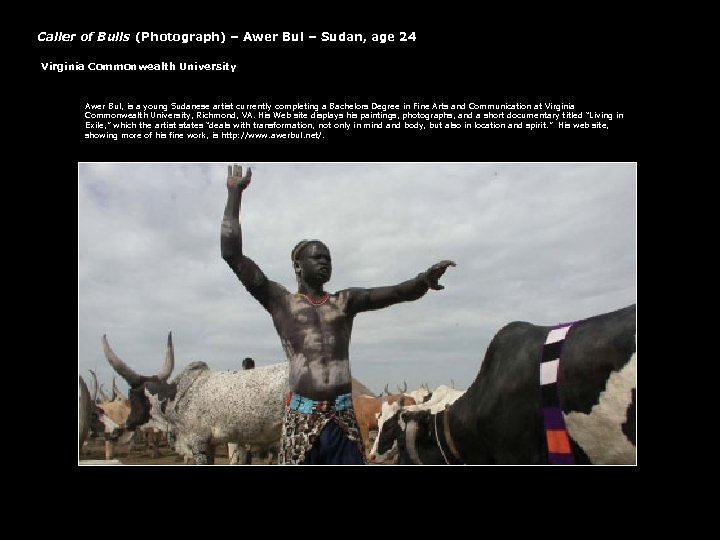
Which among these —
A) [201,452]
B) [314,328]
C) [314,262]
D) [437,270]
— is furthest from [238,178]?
[201,452]

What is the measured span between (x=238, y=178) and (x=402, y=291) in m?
1.35

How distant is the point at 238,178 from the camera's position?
14.7 feet

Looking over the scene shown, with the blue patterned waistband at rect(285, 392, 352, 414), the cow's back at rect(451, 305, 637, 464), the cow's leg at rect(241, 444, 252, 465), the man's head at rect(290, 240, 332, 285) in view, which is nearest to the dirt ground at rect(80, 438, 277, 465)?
the cow's leg at rect(241, 444, 252, 465)

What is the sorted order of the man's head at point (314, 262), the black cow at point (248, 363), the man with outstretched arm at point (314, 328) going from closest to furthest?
the man with outstretched arm at point (314, 328)
the man's head at point (314, 262)
the black cow at point (248, 363)

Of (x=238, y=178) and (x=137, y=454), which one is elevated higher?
(x=238, y=178)

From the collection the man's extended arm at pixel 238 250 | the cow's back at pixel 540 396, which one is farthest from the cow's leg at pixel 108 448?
the man's extended arm at pixel 238 250

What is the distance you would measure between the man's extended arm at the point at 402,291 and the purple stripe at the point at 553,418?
1143 millimetres

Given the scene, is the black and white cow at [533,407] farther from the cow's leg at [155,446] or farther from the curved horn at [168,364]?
the cow's leg at [155,446]

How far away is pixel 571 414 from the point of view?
4.46m

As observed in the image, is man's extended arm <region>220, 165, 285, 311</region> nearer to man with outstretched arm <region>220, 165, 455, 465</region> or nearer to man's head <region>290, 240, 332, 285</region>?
man with outstretched arm <region>220, 165, 455, 465</region>

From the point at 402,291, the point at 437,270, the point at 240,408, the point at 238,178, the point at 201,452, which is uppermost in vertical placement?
the point at 238,178

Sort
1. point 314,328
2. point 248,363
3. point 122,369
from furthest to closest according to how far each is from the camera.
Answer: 1. point 248,363
2. point 122,369
3. point 314,328

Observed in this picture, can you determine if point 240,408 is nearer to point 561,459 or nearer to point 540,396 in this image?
point 540,396

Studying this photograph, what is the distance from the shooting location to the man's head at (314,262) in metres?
4.47
